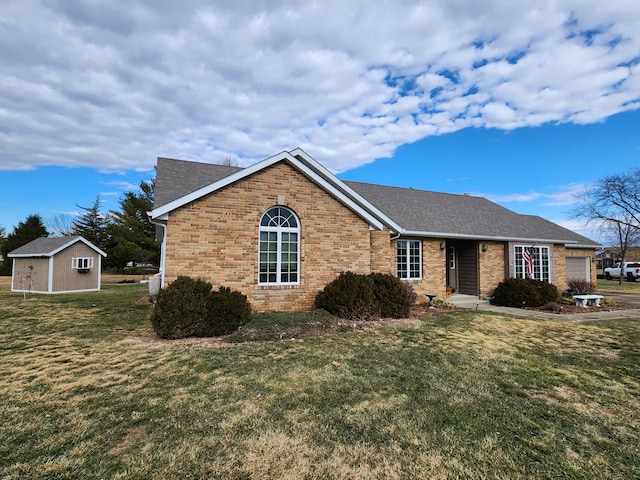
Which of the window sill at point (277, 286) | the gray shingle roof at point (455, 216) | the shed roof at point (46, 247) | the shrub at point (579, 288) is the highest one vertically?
the gray shingle roof at point (455, 216)

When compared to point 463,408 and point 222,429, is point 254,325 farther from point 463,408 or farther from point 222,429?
point 463,408

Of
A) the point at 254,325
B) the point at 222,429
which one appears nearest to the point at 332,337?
the point at 254,325

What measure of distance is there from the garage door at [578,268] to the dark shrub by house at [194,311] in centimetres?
2039

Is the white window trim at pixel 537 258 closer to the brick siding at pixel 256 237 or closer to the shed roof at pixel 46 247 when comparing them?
the brick siding at pixel 256 237

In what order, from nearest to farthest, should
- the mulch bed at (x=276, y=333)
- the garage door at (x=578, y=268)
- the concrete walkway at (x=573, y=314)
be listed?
the mulch bed at (x=276, y=333) → the concrete walkway at (x=573, y=314) → the garage door at (x=578, y=268)

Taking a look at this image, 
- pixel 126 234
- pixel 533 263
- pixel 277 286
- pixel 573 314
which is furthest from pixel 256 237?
pixel 126 234

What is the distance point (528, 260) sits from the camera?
16.3 metres

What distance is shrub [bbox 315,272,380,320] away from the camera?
9938 mm

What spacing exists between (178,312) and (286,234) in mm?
4123

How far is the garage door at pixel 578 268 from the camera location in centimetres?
1998

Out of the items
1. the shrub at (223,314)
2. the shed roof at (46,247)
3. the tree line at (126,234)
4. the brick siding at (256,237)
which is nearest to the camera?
the shrub at (223,314)

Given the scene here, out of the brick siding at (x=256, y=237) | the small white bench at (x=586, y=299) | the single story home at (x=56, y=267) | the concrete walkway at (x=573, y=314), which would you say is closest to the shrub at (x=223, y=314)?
the brick siding at (x=256, y=237)

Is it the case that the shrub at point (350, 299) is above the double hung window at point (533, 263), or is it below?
below

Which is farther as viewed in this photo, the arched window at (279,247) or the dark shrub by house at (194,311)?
the arched window at (279,247)
